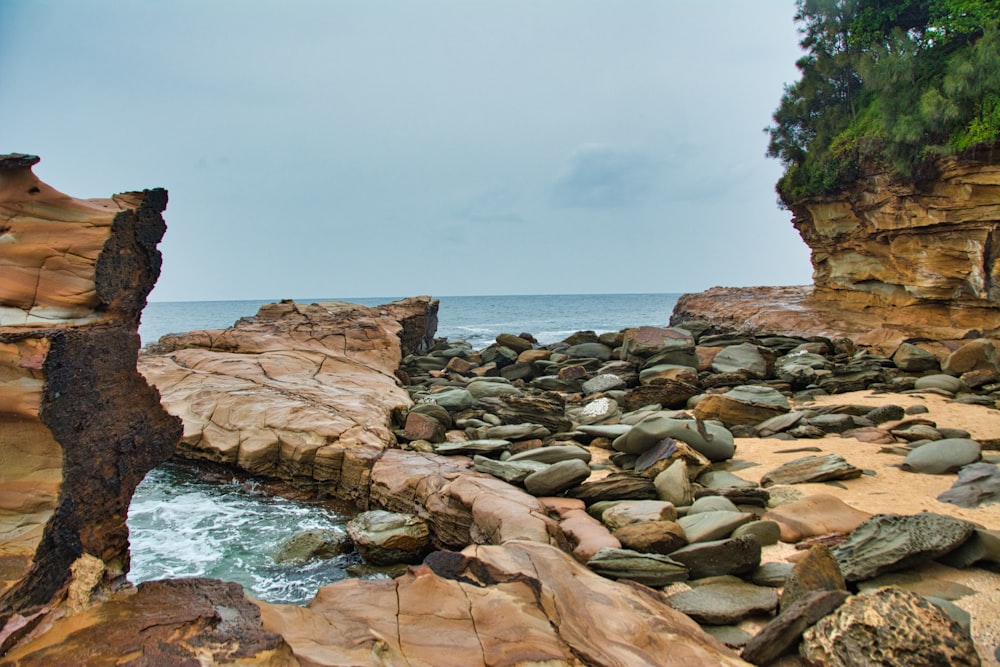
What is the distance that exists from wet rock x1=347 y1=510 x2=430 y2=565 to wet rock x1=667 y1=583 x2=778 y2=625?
7.51 feet

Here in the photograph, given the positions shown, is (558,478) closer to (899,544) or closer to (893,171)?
(899,544)

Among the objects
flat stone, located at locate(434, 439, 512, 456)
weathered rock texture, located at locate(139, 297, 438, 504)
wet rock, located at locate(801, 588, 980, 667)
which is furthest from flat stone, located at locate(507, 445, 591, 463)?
wet rock, located at locate(801, 588, 980, 667)

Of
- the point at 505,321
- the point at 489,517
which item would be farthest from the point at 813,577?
the point at 505,321

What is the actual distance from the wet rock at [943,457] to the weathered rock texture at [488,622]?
3.54 meters

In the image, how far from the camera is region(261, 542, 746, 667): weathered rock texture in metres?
2.43

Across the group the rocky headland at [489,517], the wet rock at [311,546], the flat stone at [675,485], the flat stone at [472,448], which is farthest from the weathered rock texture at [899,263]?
the wet rock at [311,546]

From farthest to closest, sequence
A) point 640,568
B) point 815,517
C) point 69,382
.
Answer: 1. point 815,517
2. point 640,568
3. point 69,382

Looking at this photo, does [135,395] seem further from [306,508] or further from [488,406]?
[488,406]

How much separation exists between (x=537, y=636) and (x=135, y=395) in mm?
2712

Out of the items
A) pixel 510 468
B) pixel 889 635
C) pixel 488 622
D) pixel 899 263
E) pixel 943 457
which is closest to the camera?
pixel 889 635

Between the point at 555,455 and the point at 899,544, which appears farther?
the point at 555,455

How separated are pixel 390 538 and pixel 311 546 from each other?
73cm

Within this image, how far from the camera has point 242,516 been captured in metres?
5.98

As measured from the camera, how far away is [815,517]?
4.44m
